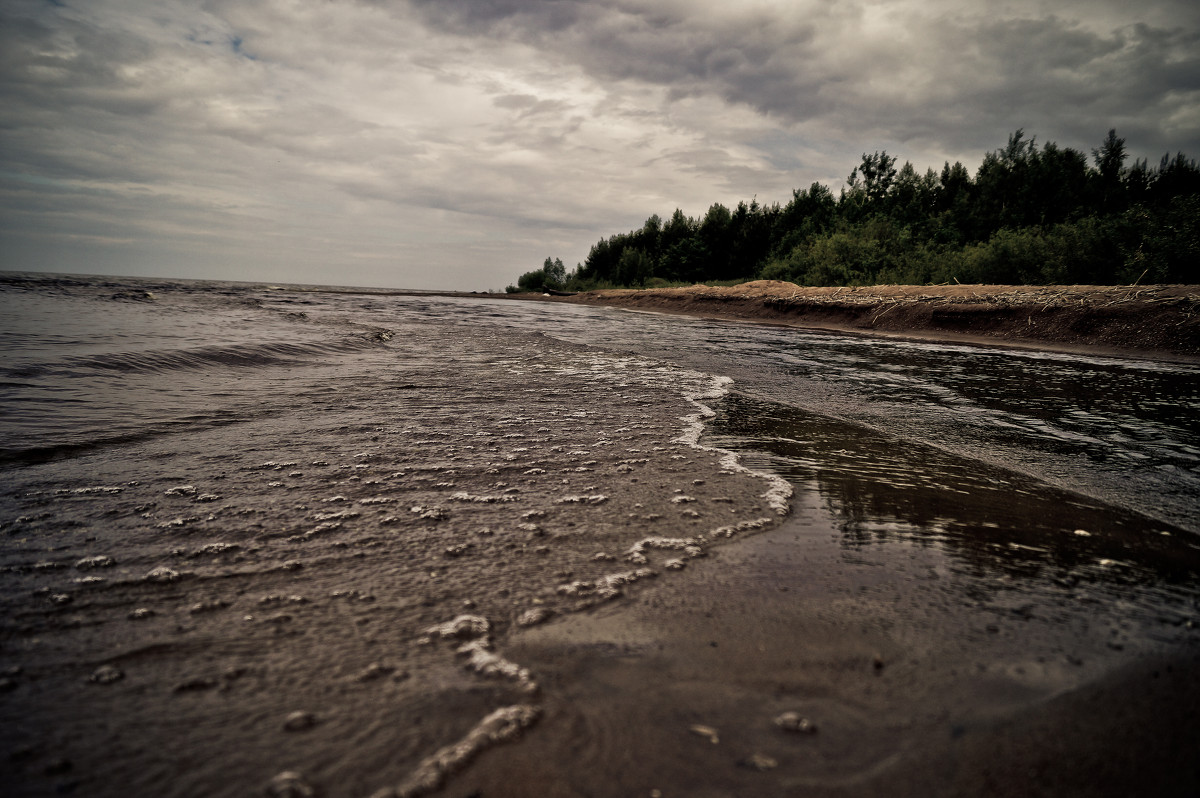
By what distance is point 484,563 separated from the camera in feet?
5.53

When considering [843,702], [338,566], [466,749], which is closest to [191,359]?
[338,566]

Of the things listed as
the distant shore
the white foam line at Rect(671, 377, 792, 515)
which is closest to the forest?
the distant shore

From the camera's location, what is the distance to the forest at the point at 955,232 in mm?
15891

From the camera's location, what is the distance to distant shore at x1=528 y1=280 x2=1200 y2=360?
34.4 ft

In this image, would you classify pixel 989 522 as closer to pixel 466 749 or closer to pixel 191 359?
pixel 466 749

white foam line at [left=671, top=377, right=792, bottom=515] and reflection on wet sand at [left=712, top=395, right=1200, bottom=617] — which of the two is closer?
reflection on wet sand at [left=712, top=395, right=1200, bottom=617]

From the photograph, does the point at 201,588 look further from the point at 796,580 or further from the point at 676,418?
the point at 676,418

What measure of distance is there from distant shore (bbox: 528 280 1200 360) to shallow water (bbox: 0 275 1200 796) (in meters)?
9.20

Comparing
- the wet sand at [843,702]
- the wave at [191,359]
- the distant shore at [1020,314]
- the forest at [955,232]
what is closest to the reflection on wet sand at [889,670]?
the wet sand at [843,702]

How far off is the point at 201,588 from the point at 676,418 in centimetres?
300

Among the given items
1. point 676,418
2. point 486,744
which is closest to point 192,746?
point 486,744

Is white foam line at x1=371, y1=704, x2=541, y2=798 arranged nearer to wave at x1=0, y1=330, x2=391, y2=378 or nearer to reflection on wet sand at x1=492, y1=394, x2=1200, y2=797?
reflection on wet sand at x1=492, y1=394, x2=1200, y2=797

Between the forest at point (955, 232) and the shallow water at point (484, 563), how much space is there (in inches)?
667

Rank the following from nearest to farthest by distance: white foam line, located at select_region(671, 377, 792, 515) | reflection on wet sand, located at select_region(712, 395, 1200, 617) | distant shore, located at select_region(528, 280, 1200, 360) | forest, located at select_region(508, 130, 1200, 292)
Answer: reflection on wet sand, located at select_region(712, 395, 1200, 617), white foam line, located at select_region(671, 377, 792, 515), distant shore, located at select_region(528, 280, 1200, 360), forest, located at select_region(508, 130, 1200, 292)
